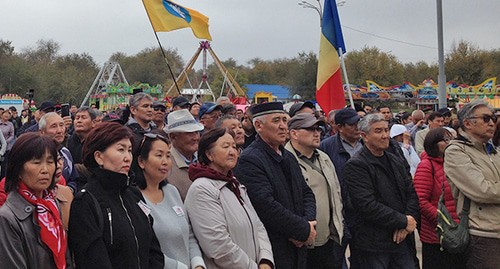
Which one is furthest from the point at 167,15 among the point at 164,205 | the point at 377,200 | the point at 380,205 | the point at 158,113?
the point at 164,205

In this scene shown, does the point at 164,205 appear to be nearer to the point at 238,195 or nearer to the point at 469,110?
the point at 238,195

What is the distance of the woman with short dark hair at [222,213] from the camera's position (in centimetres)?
368

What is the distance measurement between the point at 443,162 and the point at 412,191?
1.66 feet

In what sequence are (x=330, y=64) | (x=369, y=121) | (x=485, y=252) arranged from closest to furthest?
(x=485, y=252), (x=369, y=121), (x=330, y=64)

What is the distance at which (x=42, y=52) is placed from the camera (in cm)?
6200

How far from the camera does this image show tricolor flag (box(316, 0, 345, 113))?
853 centimetres

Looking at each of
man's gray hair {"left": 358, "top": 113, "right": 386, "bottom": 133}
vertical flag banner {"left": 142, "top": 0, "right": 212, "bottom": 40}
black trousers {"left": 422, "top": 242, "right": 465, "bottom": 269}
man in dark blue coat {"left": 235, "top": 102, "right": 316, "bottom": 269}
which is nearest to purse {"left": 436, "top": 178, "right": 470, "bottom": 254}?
black trousers {"left": 422, "top": 242, "right": 465, "bottom": 269}

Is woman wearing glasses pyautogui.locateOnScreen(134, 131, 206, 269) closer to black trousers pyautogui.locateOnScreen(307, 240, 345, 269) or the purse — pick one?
black trousers pyautogui.locateOnScreen(307, 240, 345, 269)

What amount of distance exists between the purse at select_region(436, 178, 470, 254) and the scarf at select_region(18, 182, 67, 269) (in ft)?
11.0

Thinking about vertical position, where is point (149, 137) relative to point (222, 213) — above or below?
above

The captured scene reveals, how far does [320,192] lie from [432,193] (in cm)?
122

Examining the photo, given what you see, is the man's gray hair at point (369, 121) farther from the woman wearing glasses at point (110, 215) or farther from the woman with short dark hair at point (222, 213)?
the woman wearing glasses at point (110, 215)

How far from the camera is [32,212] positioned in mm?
2779

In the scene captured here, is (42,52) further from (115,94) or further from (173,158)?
(173,158)
